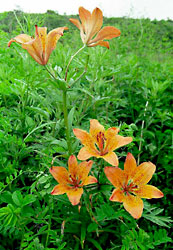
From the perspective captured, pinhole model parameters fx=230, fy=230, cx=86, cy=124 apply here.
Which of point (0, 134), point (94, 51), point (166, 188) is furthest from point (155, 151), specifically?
point (0, 134)

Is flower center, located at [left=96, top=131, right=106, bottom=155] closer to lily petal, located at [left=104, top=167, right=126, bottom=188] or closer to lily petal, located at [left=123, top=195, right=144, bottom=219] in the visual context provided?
lily petal, located at [left=104, top=167, right=126, bottom=188]

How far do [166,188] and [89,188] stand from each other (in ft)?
3.27

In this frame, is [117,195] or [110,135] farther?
[110,135]

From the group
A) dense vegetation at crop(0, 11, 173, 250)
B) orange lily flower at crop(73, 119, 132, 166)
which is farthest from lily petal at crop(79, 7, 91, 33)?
orange lily flower at crop(73, 119, 132, 166)

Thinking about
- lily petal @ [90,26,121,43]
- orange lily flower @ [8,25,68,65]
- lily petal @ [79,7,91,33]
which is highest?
lily petal @ [79,7,91,33]

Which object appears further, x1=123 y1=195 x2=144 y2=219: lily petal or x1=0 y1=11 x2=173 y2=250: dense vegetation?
x1=0 y1=11 x2=173 y2=250: dense vegetation

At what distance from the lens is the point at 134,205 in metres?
0.78

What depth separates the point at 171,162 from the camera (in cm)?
196

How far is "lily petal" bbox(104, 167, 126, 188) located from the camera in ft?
2.66

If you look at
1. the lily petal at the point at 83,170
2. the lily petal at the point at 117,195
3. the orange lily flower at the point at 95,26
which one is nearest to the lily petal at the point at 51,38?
the orange lily flower at the point at 95,26

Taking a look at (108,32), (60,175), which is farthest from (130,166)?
(108,32)

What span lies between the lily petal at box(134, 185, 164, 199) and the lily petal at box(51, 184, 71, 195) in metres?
0.26

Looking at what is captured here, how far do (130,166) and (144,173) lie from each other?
0.06 meters

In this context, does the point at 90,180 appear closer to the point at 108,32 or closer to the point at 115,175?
the point at 115,175
